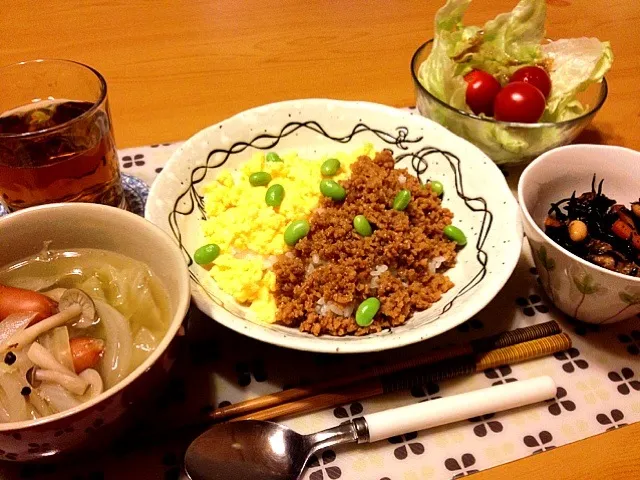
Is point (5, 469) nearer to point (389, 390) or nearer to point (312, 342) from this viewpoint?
Result: point (312, 342)

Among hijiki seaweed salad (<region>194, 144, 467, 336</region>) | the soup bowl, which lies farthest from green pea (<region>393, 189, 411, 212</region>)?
the soup bowl

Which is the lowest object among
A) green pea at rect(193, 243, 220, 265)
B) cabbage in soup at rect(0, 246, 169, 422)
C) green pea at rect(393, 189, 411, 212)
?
green pea at rect(193, 243, 220, 265)

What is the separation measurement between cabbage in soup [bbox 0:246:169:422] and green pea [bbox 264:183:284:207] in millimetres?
474

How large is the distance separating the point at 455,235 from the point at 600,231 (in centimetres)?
37

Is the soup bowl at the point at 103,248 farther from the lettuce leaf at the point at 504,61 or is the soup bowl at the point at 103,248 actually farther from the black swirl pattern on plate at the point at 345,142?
the lettuce leaf at the point at 504,61

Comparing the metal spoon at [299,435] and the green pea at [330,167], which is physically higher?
the green pea at [330,167]

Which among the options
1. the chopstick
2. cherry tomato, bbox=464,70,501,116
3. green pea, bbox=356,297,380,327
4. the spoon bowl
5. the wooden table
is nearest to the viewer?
the spoon bowl

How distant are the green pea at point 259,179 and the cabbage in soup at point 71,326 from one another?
1.75ft

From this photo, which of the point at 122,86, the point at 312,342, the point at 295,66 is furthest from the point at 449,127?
the point at 122,86

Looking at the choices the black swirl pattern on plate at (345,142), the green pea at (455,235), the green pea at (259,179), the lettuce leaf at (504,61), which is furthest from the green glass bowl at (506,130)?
the green pea at (259,179)

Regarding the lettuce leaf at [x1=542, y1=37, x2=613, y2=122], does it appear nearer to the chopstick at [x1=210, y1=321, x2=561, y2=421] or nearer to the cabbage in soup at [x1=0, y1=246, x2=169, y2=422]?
the chopstick at [x1=210, y1=321, x2=561, y2=421]

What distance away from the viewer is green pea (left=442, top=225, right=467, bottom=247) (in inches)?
61.9

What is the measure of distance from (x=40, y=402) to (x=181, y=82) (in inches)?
64.8

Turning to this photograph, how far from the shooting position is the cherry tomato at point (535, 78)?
1.97 m
